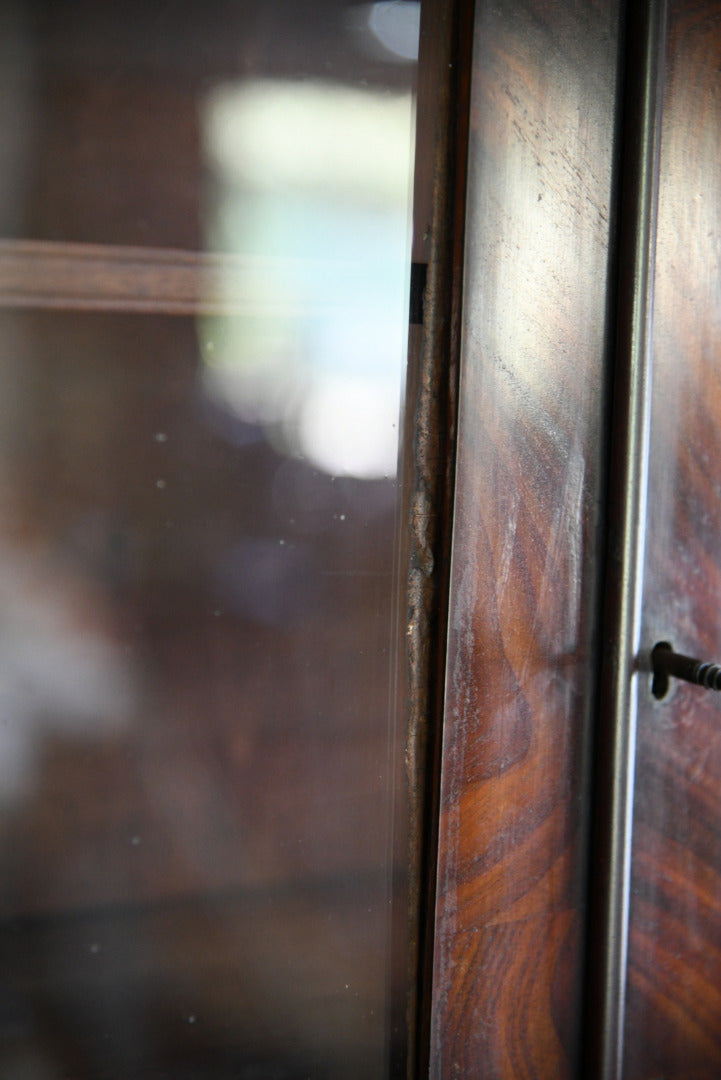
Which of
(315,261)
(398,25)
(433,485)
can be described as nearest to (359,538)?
(433,485)

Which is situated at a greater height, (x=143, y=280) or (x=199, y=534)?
(x=143, y=280)

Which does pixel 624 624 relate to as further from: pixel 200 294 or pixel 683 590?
pixel 200 294

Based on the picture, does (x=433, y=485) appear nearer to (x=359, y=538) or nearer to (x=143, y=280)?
(x=359, y=538)

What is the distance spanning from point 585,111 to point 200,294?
0.31 meters

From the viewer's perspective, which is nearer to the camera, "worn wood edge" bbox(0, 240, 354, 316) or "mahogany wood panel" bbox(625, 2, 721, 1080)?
"worn wood edge" bbox(0, 240, 354, 316)

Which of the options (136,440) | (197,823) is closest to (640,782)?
(197,823)

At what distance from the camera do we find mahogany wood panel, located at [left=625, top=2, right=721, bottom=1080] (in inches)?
23.7

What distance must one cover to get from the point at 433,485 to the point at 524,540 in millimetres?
78

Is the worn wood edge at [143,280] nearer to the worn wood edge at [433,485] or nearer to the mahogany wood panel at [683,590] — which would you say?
the worn wood edge at [433,485]

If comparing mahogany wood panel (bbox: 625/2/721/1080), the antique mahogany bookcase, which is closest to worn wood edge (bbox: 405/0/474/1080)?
the antique mahogany bookcase

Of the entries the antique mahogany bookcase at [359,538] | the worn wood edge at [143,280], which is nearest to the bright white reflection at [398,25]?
the antique mahogany bookcase at [359,538]

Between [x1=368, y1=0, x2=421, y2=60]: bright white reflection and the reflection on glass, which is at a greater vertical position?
[x1=368, y1=0, x2=421, y2=60]: bright white reflection

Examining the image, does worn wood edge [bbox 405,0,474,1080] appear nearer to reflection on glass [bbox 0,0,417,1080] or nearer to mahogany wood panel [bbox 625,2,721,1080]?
reflection on glass [bbox 0,0,417,1080]

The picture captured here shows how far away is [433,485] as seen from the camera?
551mm
